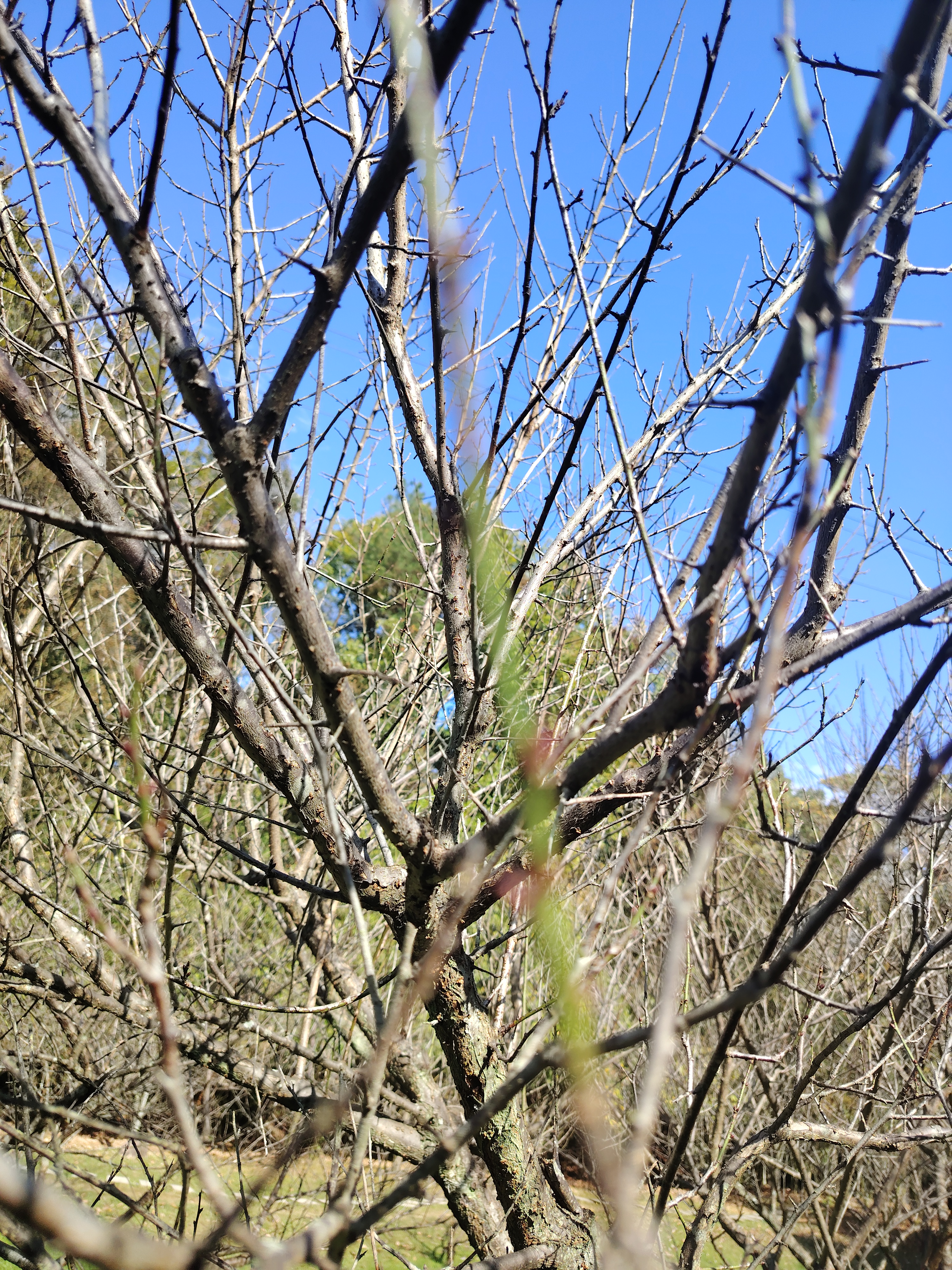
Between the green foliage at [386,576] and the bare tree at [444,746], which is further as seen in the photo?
the green foliage at [386,576]

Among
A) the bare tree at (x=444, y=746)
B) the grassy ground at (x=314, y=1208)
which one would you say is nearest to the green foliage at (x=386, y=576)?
the bare tree at (x=444, y=746)

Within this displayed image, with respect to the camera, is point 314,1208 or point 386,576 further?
point 314,1208

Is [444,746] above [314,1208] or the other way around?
above

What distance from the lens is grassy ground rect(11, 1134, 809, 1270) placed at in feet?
13.0

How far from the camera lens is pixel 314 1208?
4.94m

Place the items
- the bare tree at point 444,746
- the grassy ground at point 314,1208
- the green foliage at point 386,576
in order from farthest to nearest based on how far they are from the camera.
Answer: the grassy ground at point 314,1208, the green foliage at point 386,576, the bare tree at point 444,746

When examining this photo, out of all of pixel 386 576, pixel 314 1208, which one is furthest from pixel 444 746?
pixel 314 1208

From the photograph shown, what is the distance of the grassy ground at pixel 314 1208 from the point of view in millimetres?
3963

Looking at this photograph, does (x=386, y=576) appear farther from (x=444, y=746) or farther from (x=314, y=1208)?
(x=314, y=1208)

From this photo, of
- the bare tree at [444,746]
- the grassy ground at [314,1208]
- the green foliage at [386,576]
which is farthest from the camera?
the grassy ground at [314,1208]

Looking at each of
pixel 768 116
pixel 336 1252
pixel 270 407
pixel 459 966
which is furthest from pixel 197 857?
pixel 768 116

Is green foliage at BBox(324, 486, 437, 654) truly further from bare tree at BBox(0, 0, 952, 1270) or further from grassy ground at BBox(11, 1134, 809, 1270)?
grassy ground at BBox(11, 1134, 809, 1270)

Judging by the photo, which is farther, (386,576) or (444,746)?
(444,746)

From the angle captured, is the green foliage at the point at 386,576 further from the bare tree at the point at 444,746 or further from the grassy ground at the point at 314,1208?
the grassy ground at the point at 314,1208
